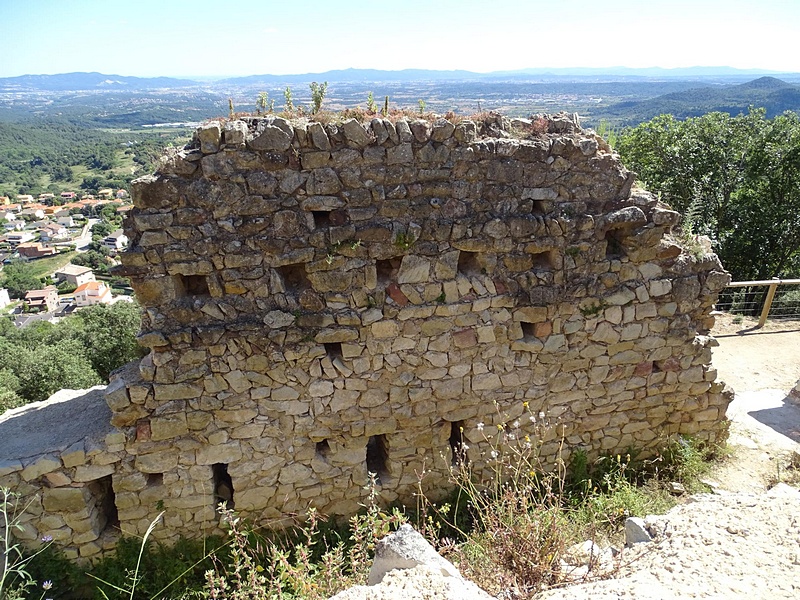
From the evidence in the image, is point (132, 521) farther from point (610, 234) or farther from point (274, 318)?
point (610, 234)

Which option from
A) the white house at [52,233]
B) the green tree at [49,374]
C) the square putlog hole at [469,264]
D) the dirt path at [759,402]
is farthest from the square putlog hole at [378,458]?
the white house at [52,233]

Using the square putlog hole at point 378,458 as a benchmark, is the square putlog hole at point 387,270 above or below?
above

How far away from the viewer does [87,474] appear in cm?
502

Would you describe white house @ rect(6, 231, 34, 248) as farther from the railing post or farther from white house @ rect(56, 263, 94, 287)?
the railing post

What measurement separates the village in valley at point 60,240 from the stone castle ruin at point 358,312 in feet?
173

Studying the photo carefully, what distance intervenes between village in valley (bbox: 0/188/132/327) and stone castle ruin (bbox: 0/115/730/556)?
52637 mm

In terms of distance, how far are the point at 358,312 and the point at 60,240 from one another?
93.4m

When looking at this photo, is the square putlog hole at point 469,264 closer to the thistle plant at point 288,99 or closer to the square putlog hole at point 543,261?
the square putlog hole at point 543,261

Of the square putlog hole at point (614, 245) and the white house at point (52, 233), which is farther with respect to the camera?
the white house at point (52, 233)

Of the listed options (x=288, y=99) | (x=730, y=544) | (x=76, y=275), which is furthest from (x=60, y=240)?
(x=730, y=544)

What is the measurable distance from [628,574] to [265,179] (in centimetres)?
436

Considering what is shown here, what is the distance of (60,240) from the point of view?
80.9m

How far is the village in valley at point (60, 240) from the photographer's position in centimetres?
5578

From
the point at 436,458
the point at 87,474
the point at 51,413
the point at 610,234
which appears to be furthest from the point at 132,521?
the point at 610,234
